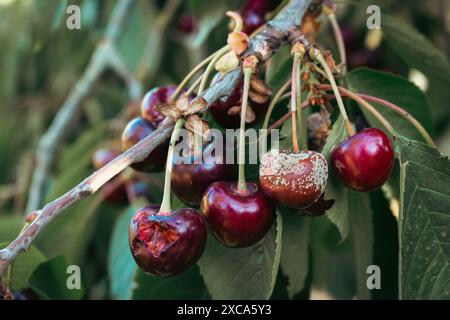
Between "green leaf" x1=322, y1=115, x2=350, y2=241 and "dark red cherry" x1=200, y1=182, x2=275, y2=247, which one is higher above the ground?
"green leaf" x1=322, y1=115, x2=350, y2=241

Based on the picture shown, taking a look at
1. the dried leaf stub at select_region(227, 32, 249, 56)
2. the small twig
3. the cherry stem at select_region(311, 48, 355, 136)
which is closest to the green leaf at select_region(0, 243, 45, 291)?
the dried leaf stub at select_region(227, 32, 249, 56)

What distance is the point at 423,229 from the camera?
3.13 feet

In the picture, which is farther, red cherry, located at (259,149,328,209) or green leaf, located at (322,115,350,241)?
green leaf, located at (322,115,350,241)

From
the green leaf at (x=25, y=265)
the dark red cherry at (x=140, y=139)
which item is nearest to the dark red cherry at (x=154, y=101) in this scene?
the dark red cherry at (x=140, y=139)

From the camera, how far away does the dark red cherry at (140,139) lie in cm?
106

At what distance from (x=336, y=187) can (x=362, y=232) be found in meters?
0.27

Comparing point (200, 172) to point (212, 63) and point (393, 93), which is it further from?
point (393, 93)

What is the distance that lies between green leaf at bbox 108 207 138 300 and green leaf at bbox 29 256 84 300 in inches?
7.9

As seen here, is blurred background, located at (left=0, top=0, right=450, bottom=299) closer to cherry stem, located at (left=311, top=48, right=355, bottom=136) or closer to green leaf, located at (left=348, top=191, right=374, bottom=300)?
green leaf, located at (left=348, top=191, right=374, bottom=300)

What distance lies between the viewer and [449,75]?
1472 mm

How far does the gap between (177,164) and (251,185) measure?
0.14m

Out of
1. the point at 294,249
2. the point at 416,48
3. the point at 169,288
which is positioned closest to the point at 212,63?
the point at 294,249

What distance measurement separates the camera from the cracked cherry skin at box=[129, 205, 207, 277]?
3.04ft
